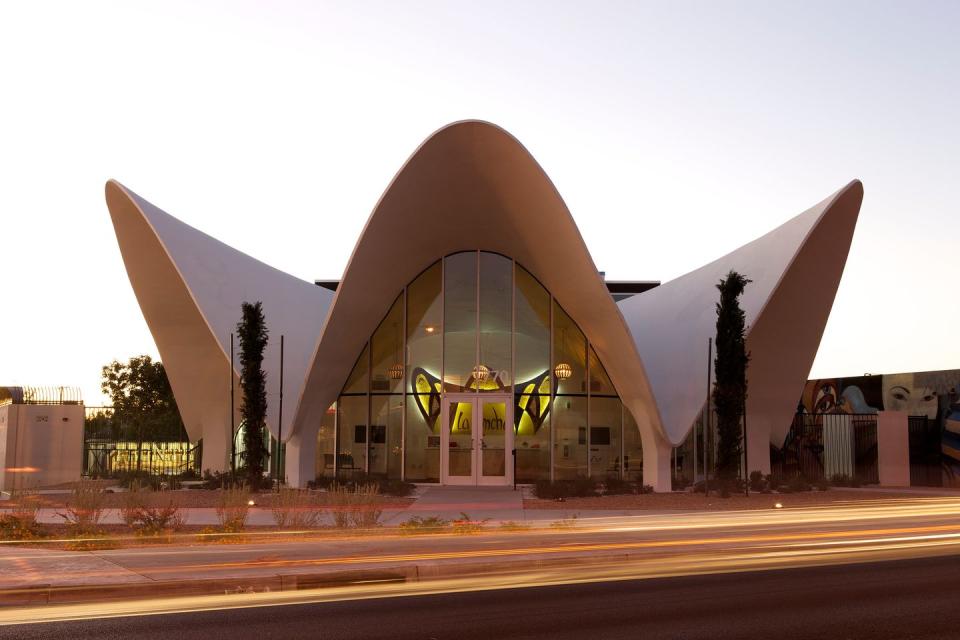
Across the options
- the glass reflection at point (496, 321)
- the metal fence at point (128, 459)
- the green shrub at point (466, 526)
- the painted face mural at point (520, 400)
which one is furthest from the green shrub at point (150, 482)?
the green shrub at point (466, 526)

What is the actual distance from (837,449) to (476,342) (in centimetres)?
1370

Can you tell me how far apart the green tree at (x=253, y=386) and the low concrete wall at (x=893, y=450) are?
18504mm

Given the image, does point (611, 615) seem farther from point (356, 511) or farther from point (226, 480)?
point (226, 480)

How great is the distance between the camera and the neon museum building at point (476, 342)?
71.8 ft

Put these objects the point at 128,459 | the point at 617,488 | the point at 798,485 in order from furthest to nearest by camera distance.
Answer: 1. the point at 128,459
2. the point at 798,485
3. the point at 617,488

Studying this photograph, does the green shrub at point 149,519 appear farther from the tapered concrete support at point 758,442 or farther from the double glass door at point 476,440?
the tapered concrete support at point 758,442

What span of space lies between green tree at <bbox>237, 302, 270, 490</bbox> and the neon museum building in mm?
1376

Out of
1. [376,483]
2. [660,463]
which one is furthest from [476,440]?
[660,463]

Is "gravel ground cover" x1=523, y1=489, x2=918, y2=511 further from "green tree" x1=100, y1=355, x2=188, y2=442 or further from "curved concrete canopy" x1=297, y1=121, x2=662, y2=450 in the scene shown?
"green tree" x1=100, y1=355, x2=188, y2=442

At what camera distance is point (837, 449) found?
29672 millimetres

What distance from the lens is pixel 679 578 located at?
9617 mm

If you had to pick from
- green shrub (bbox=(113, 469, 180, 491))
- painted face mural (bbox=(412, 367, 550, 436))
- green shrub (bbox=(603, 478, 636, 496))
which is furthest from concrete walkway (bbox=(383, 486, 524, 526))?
green shrub (bbox=(113, 469, 180, 491))

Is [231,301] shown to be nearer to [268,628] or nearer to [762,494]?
[762,494]

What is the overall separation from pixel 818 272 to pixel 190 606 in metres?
17.9
